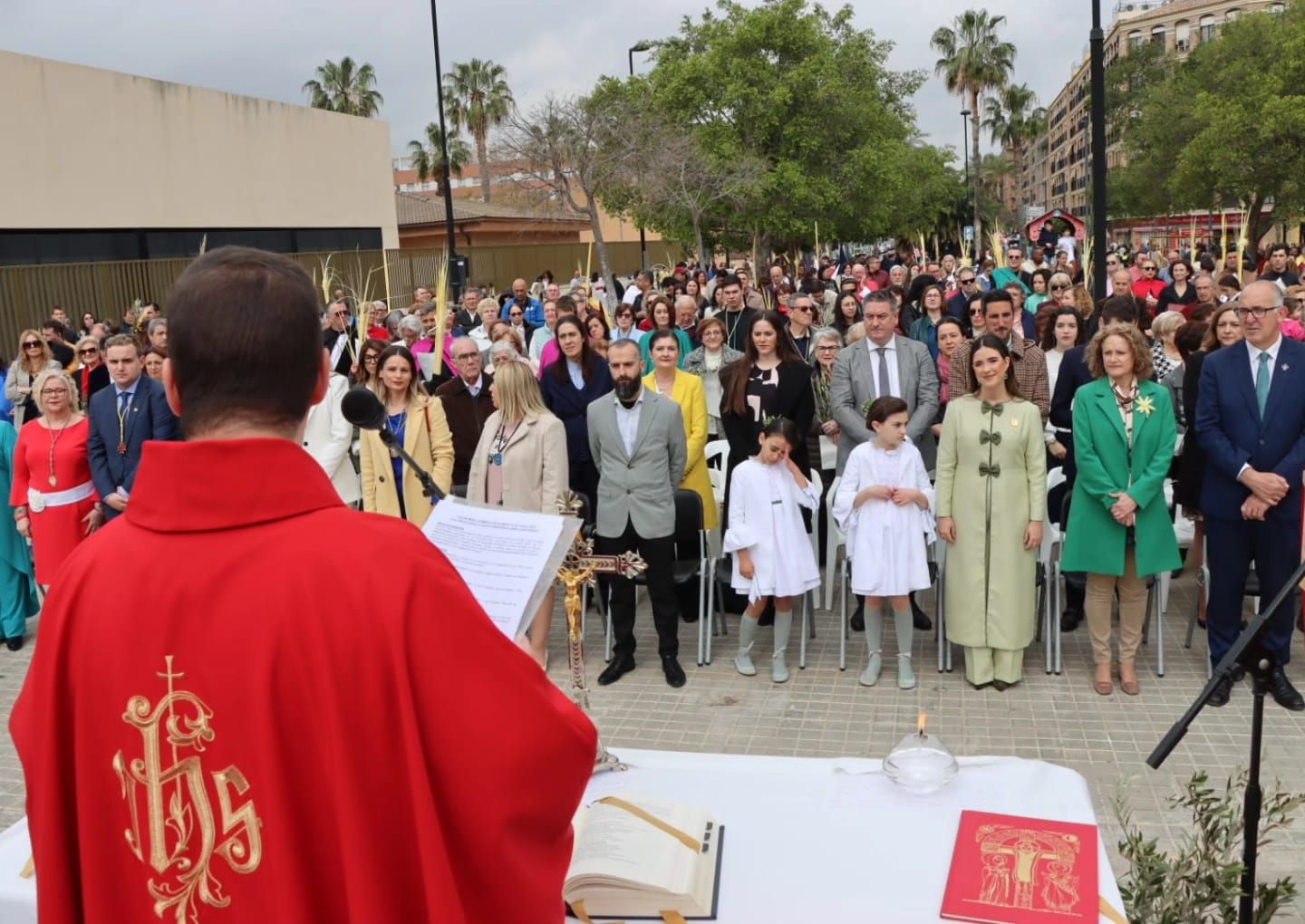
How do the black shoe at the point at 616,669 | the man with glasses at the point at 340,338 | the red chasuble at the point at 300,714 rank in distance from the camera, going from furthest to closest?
the man with glasses at the point at 340,338 → the black shoe at the point at 616,669 → the red chasuble at the point at 300,714

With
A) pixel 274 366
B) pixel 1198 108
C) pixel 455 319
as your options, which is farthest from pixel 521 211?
pixel 274 366

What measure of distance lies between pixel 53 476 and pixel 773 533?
470 centimetres

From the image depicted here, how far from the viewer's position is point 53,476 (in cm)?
765

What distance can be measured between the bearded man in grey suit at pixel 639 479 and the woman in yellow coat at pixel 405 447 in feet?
3.52

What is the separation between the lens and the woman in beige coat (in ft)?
21.9

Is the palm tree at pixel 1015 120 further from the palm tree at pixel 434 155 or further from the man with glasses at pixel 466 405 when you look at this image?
the man with glasses at pixel 466 405

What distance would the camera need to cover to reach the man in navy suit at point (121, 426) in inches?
293

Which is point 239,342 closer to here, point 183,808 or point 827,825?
point 183,808

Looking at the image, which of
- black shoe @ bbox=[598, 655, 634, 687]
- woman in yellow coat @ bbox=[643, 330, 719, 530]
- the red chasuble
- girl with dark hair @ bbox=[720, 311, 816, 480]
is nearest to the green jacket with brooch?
girl with dark hair @ bbox=[720, 311, 816, 480]

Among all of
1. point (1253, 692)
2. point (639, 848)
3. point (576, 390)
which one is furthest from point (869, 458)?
point (639, 848)

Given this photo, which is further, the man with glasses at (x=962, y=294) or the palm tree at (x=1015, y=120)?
the palm tree at (x=1015, y=120)

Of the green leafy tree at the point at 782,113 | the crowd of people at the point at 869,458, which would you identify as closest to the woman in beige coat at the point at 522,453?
the crowd of people at the point at 869,458

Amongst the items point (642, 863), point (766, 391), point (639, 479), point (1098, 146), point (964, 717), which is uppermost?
point (1098, 146)

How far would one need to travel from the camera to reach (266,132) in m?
27.2
